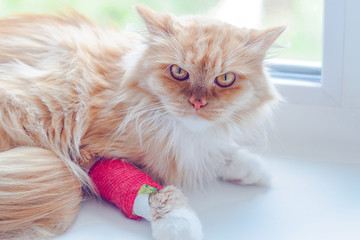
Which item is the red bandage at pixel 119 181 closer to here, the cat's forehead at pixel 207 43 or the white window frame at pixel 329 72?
the cat's forehead at pixel 207 43

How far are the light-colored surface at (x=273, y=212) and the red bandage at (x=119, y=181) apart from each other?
0.05 metres

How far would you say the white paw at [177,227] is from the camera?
3.50ft

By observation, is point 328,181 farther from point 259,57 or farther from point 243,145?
point 259,57

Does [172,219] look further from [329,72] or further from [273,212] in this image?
[329,72]

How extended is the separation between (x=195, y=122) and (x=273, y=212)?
371mm

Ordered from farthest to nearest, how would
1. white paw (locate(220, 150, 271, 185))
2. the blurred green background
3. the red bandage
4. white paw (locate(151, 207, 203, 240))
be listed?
1. the blurred green background
2. white paw (locate(220, 150, 271, 185))
3. the red bandage
4. white paw (locate(151, 207, 203, 240))

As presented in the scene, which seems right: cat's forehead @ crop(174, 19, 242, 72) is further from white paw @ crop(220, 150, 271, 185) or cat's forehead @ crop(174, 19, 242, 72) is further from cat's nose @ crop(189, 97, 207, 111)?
white paw @ crop(220, 150, 271, 185)

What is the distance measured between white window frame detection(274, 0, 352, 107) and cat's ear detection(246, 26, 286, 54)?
1.33 ft

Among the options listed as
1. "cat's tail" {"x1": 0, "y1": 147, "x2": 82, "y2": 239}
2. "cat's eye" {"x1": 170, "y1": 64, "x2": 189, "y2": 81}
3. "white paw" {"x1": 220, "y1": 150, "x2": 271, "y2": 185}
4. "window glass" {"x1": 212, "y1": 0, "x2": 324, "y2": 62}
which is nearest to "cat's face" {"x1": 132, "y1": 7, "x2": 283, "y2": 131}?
"cat's eye" {"x1": 170, "y1": 64, "x2": 189, "y2": 81}

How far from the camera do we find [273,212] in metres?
1.28

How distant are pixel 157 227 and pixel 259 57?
1.90 feet

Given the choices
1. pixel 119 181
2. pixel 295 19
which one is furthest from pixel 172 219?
pixel 295 19

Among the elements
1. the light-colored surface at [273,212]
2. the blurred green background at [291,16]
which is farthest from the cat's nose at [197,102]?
the blurred green background at [291,16]

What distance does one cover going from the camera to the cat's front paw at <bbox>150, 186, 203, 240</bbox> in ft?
3.51
